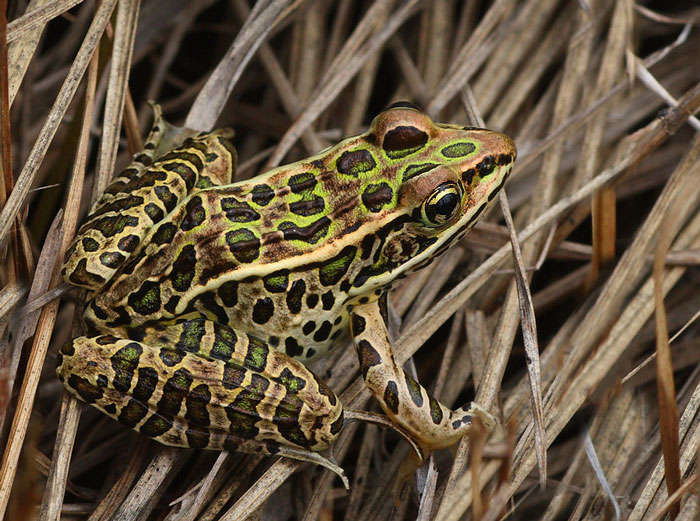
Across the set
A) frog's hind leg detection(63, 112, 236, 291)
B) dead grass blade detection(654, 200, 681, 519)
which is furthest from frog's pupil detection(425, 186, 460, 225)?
frog's hind leg detection(63, 112, 236, 291)

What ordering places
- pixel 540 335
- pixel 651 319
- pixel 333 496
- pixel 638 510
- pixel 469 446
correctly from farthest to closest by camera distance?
pixel 540 335
pixel 651 319
pixel 333 496
pixel 469 446
pixel 638 510

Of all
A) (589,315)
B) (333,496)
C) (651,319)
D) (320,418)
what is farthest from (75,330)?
(651,319)

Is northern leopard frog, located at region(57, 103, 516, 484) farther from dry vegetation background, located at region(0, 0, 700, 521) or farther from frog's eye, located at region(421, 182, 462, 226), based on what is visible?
dry vegetation background, located at region(0, 0, 700, 521)

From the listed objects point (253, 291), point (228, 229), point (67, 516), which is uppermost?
point (228, 229)

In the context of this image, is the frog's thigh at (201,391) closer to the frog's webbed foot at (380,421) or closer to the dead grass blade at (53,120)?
the frog's webbed foot at (380,421)

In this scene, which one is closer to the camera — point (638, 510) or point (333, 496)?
point (638, 510)

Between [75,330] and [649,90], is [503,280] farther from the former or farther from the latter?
[75,330]

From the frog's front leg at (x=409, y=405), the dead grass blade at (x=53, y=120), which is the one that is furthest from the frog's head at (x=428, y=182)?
the dead grass blade at (x=53, y=120)
